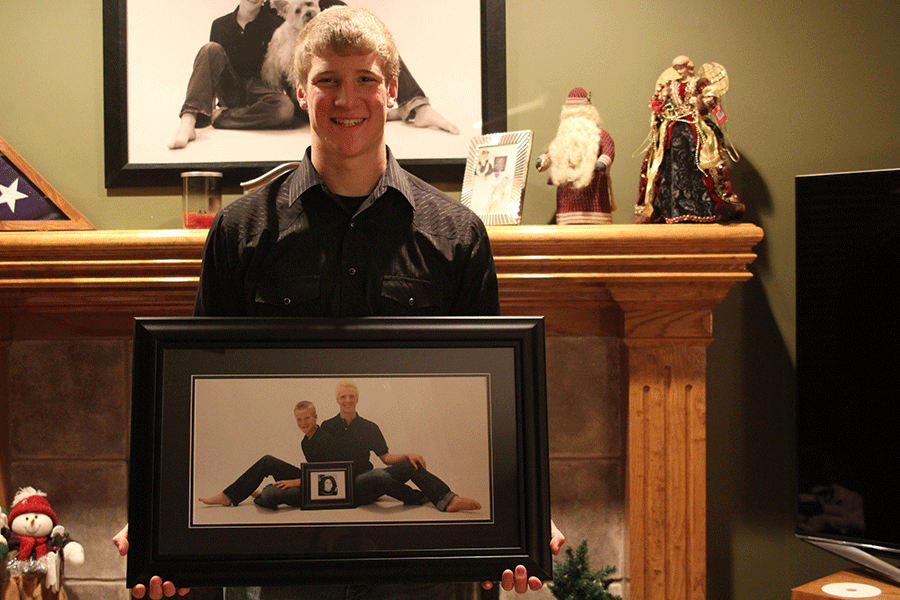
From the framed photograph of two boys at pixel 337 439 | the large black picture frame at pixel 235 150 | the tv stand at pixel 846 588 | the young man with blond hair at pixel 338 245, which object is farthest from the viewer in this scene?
the large black picture frame at pixel 235 150

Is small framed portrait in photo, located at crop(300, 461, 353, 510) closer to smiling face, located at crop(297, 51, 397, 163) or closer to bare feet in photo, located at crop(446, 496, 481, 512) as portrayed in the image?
bare feet in photo, located at crop(446, 496, 481, 512)

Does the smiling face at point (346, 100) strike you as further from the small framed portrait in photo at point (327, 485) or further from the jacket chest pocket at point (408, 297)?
the small framed portrait in photo at point (327, 485)

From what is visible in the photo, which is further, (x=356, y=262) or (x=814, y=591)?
(x=814, y=591)

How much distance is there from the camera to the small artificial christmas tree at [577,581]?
1.72 meters

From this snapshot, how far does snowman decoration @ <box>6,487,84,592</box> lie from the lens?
1778 millimetres

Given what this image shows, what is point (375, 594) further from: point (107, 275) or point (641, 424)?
point (107, 275)

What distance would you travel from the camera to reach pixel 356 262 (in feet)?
3.99

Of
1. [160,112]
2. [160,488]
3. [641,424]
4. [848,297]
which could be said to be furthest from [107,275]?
[848,297]

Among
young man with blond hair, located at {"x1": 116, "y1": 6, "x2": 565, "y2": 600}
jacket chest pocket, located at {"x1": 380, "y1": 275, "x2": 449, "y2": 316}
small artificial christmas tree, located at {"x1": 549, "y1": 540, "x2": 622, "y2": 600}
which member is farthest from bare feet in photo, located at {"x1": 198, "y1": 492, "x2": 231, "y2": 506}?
small artificial christmas tree, located at {"x1": 549, "y1": 540, "x2": 622, "y2": 600}

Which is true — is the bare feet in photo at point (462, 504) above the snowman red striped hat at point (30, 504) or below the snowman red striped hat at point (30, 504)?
above

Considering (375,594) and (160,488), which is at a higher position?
(160,488)

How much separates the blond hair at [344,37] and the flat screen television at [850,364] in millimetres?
1126

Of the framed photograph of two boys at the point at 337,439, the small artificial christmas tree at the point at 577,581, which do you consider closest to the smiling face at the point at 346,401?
the framed photograph of two boys at the point at 337,439

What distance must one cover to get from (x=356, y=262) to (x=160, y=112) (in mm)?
1121
